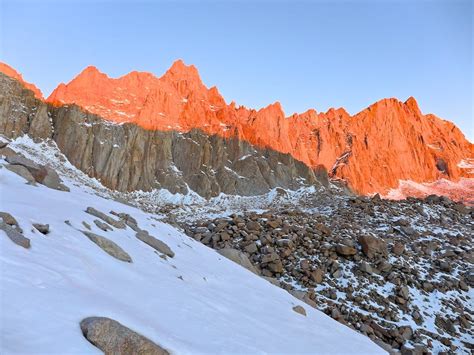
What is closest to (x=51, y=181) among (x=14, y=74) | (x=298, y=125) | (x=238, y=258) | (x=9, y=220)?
(x=9, y=220)

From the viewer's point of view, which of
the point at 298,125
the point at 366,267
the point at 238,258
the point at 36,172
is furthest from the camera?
the point at 298,125

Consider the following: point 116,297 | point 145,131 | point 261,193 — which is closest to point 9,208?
point 116,297

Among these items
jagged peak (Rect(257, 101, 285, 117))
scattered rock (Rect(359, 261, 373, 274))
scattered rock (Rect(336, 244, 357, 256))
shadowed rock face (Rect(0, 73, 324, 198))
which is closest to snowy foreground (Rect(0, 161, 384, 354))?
scattered rock (Rect(359, 261, 373, 274))

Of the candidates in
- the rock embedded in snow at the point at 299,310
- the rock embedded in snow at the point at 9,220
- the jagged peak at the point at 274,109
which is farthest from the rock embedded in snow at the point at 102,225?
the jagged peak at the point at 274,109

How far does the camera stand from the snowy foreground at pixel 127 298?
13.2 ft

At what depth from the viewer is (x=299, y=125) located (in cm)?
16438

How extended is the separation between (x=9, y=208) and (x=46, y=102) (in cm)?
11268

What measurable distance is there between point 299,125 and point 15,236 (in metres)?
165

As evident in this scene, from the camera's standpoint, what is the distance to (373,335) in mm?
12219

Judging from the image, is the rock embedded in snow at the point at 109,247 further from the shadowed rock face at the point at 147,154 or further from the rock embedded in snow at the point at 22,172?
the shadowed rock face at the point at 147,154

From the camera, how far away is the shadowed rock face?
9362cm

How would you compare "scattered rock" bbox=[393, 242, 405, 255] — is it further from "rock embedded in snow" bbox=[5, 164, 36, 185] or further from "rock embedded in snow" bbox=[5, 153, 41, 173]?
"rock embedded in snow" bbox=[5, 153, 41, 173]

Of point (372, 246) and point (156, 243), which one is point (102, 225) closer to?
point (156, 243)

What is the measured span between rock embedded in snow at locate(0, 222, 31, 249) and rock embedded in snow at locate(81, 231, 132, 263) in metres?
2.17
